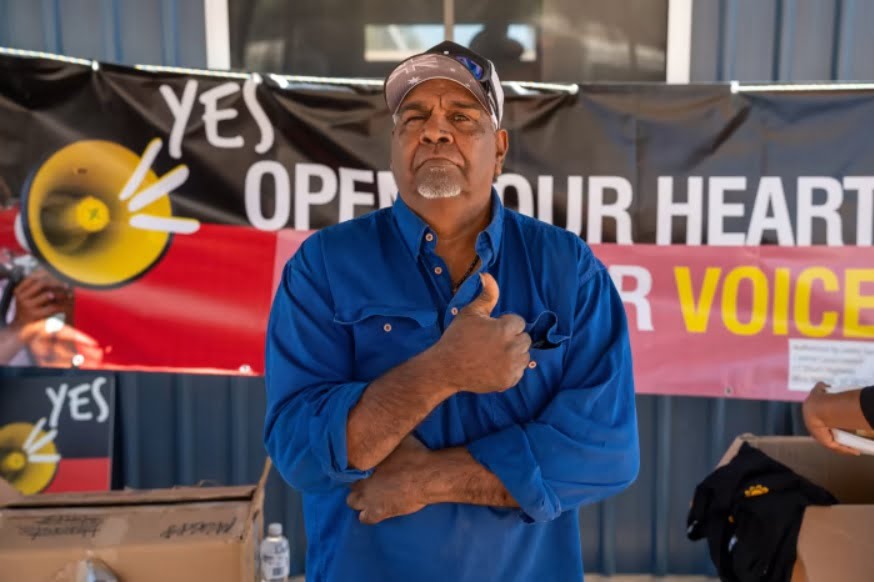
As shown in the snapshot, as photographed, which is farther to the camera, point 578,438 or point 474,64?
point 474,64

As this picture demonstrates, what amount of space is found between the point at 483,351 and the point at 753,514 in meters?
1.43

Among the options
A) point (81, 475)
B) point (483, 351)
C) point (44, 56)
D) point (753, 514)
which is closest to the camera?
point (483, 351)

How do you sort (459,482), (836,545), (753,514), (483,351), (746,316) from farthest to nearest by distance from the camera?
(746,316) → (753,514) → (836,545) → (459,482) → (483,351)

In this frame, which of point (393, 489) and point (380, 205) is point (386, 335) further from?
point (380, 205)

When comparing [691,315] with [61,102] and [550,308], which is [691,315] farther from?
[61,102]

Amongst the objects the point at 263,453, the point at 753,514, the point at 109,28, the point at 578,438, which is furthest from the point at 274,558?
the point at 109,28

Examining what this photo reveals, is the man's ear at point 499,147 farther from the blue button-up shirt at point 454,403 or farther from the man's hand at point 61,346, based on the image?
the man's hand at point 61,346

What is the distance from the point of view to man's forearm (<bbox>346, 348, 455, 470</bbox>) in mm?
1440

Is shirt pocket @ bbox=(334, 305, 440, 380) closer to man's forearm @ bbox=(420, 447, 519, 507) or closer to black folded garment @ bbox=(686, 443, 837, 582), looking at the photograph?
man's forearm @ bbox=(420, 447, 519, 507)

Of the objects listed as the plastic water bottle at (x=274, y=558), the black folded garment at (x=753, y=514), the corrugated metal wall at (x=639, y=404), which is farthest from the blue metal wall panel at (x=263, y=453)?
the black folded garment at (x=753, y=514)

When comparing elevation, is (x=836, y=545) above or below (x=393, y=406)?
below

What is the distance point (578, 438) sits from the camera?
1.56 m

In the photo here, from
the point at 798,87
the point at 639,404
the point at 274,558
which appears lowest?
the point at 274,558

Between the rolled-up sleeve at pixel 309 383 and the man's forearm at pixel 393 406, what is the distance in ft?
0.08
